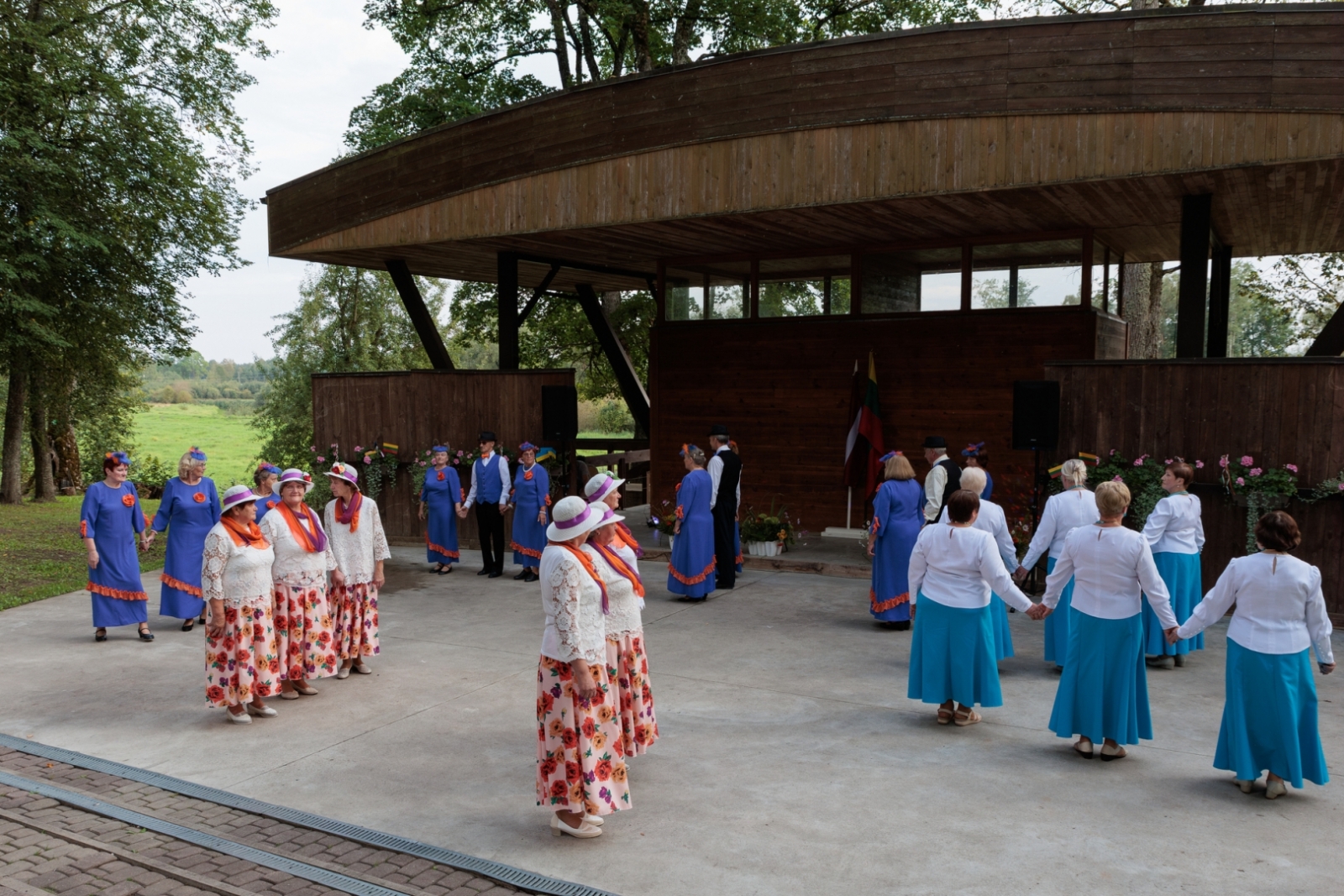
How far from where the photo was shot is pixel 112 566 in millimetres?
9164

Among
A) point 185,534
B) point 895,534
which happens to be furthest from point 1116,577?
point 185,534

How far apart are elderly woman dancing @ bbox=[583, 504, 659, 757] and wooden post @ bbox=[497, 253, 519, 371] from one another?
369 inches

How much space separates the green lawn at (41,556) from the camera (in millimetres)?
11875

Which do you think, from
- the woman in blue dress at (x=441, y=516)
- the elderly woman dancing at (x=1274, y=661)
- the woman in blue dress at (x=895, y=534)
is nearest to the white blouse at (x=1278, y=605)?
the elderly woman dancing at (x=1274, y=661)

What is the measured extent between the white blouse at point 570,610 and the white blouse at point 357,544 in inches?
130

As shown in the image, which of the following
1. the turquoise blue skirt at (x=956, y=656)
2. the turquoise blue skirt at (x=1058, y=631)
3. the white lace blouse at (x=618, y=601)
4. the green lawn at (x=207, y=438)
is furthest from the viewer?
the green lawn at (x=207, y=438)

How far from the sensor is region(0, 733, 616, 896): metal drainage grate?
4.36 metres

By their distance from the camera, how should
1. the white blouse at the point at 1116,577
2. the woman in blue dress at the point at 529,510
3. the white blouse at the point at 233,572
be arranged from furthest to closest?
the woman in blue dress at the point at 529,510, the white blouse at the point at 233,572, the white blouse at the point at 1116,577

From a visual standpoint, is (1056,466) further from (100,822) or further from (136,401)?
(136,401)

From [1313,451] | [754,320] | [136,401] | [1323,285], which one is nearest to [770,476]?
[754,320]

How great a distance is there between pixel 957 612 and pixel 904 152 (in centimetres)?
577

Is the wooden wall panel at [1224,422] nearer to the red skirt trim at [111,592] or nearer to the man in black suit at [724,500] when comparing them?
the man in black suit at [724,500]

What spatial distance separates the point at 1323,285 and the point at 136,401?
1289 inches

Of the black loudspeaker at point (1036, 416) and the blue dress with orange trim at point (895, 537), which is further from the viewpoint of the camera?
the black loudspeaker at point (1036, 416)
